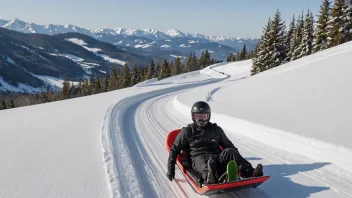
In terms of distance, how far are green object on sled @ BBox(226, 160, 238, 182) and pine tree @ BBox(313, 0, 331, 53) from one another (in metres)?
35.2

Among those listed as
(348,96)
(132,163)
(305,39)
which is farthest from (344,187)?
(305,39)

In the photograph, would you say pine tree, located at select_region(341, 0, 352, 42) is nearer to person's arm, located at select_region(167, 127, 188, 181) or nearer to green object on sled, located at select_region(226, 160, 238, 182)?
person's arm, located at select_region(167, 127, 188, 181)

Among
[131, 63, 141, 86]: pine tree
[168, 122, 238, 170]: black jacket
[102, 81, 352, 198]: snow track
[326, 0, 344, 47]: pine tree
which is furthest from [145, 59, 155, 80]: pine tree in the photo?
[168, 122, 238, 170]: black jacket

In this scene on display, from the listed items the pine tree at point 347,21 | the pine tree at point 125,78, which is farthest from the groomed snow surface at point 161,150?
the pine tree at point 125,78

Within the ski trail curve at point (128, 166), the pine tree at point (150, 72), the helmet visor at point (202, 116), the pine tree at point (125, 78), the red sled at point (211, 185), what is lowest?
the ski trail curve at point (128, 166)

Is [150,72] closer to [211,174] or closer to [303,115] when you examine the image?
[303,115]

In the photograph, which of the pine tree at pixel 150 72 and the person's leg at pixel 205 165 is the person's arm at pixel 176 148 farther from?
the pine tree at pixel 150 72

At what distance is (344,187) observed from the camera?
4422 millimetres

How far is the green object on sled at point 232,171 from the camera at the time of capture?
3807mm

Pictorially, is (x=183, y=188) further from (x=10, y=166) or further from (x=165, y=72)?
(x=165, y=72)

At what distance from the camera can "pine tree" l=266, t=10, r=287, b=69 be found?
3548 centimetres

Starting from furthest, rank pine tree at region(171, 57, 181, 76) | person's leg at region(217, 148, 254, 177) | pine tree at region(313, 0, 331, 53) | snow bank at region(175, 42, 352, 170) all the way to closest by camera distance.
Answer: pine tree at region(171, 57, 181, 76), pine tree at region(313, 0, 331, 53), snow bank at region(175, 42, 352, 170), person's leg at region(217, 148, 254, 177)

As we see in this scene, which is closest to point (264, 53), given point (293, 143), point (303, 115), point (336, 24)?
point (336, 24)

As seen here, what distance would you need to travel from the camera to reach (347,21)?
30.1 metres
